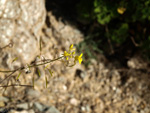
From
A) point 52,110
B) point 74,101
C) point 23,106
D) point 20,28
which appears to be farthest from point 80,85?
point 20,28

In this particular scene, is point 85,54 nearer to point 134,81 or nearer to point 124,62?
point 124,62

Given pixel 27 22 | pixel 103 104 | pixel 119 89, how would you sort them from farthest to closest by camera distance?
pixel 119 89, pixel 103 104, pixel 27 22

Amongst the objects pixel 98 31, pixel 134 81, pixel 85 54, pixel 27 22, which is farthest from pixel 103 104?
pixel 27 22

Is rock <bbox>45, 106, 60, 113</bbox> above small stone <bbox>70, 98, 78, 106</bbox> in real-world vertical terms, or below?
below

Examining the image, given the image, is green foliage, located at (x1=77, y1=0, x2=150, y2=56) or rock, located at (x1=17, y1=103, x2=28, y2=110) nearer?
rock, located at (x1=17, y1=103, x2=28, y2=110)

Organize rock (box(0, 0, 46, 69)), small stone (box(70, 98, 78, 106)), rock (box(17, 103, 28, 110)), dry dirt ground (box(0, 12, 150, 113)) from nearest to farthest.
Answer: rock (box(17, 103, 28, 110)), rock (box(0, 0, 46, 69)), dry dirt ground (box(0, 12, 150, 113)), small stone (box(70, 98, 78, 106))

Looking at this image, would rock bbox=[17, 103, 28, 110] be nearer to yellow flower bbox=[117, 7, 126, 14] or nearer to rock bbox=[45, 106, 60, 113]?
rock bbox=[45, 106, 60, 113]

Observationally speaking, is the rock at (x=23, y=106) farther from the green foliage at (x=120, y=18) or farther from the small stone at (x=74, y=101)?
the green foliage at (x=120, y=18)

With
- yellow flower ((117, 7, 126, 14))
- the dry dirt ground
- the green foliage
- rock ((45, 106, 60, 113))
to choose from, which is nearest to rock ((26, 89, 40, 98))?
the dry dirt ground
